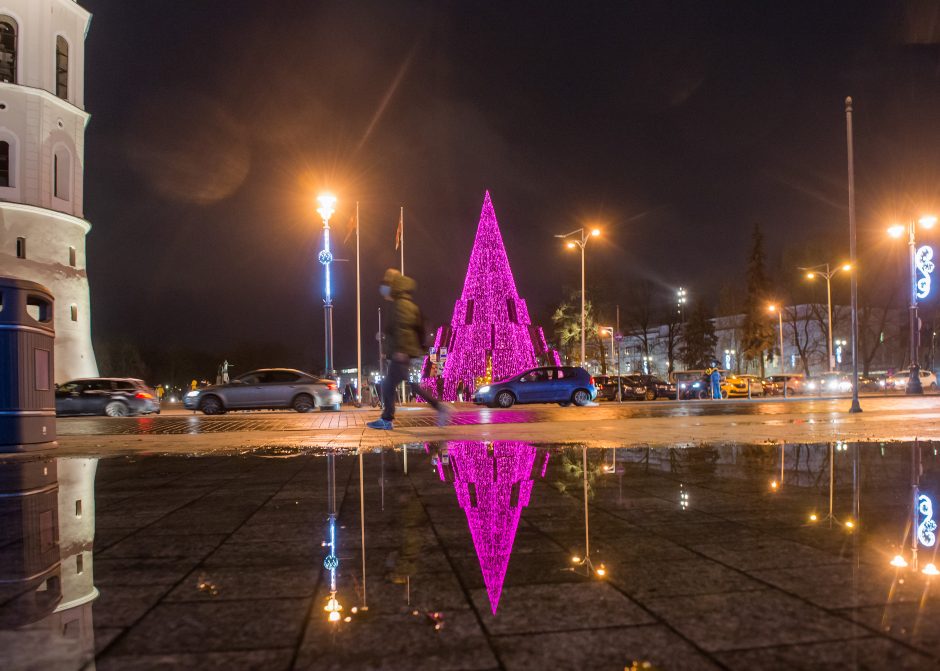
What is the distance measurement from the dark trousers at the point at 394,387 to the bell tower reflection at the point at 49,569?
4551 millimetres

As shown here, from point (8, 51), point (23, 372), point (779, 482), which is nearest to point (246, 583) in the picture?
point (779, 482)

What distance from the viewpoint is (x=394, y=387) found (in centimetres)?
1084

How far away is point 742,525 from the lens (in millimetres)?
4133

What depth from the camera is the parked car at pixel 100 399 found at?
2806 centimetres

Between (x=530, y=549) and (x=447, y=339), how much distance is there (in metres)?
40.2

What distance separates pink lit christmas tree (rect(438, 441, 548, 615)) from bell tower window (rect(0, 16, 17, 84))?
48084 millimetres

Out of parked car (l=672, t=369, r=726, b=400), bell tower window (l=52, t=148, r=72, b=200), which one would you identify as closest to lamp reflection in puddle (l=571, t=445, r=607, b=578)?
parked car (l=672, t=369, r=726, b=400)

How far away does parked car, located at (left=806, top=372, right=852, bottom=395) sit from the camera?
171 ft

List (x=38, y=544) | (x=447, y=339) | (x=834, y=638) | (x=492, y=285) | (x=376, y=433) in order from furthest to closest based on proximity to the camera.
→ (x=447, y=339) < (x=492, y=285) < (x=376, y=433) < (x=38, y=544) < (x=834, y=638)

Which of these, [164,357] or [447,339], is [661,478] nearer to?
[447,339]

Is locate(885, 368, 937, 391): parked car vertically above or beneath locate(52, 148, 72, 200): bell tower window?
beneath

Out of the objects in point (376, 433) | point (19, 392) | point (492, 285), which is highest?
point (492, 285)

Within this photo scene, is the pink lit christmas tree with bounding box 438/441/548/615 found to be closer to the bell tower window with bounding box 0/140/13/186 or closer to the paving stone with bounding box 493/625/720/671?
the paving stone with bounding box 493/625/720/671

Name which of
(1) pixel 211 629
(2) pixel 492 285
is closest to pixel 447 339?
(2) pixel 492 285
